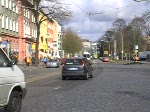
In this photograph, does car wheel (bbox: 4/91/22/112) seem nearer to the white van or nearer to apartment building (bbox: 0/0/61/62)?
the white van

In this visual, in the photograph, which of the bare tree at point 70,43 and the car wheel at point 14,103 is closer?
the car wheel at point 14,103

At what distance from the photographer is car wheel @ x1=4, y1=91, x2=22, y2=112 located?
30.7 ft

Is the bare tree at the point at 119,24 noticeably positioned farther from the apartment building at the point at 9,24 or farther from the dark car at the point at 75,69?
the dark car at the point at 75,69

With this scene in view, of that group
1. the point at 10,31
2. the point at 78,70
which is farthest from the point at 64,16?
the point at 78,70

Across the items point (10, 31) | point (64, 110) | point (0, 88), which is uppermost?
point (10, 31)

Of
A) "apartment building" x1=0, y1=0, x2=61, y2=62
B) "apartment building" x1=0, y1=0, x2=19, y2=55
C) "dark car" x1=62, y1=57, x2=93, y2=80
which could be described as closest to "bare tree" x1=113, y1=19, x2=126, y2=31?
"apartment building" x1=0, y1=0, x2=61, y2=62

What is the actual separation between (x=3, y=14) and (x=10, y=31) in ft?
16.8

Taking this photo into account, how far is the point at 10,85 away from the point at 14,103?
0.72 m

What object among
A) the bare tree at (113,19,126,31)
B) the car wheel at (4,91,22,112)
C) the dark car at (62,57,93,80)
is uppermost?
the bare tree at (113,19,126,31)

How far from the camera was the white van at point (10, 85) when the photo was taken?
28.9 ft

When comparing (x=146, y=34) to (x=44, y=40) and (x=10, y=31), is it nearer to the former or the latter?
(x=44, y=40)

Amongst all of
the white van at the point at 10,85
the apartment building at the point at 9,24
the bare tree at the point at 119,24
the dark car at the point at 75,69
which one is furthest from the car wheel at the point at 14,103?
the bare tree at the point at 119,24

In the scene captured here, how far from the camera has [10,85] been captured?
9117 mm

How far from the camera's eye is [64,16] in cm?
5109
